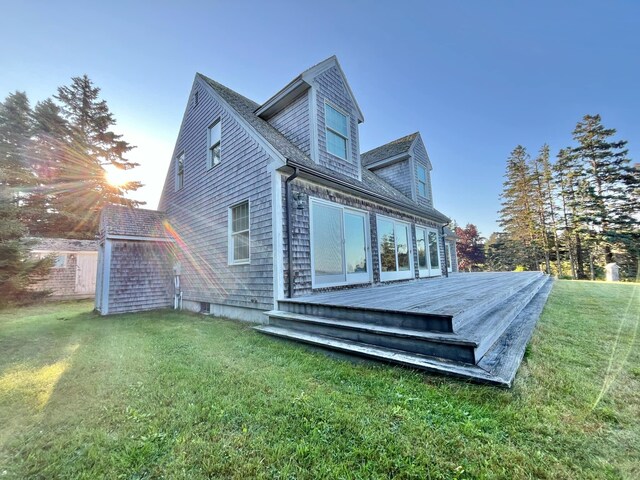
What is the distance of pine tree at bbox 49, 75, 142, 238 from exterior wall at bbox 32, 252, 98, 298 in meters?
4.54

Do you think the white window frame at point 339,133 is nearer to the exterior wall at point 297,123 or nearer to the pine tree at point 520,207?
the exterior wall at point 297,123

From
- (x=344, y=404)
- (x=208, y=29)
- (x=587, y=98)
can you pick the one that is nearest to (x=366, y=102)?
(x=208, y=29)

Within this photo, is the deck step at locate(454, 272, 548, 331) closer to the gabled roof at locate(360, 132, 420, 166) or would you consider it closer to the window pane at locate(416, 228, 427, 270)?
the window pane at locate(416, 228, 427, 270)

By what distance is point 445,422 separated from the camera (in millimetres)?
1909

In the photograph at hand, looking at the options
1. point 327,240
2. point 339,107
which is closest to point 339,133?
point 339,107

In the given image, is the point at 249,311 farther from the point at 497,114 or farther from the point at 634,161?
the point at 634,161

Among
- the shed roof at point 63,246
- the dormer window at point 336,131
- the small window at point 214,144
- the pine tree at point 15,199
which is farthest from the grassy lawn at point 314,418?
the shed roof at point 63,246

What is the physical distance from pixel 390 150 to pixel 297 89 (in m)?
6.80

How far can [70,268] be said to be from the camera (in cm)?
1469

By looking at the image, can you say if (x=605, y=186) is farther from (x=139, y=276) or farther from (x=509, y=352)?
(x=139, y=276)

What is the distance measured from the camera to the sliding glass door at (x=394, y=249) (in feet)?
26.6

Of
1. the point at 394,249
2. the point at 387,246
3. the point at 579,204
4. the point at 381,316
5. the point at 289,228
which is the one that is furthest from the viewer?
the point at 579,204

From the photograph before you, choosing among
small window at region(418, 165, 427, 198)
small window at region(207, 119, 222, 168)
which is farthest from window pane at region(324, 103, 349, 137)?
small window at region(418, 165, 427, 198)

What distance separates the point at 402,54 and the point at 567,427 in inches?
440
